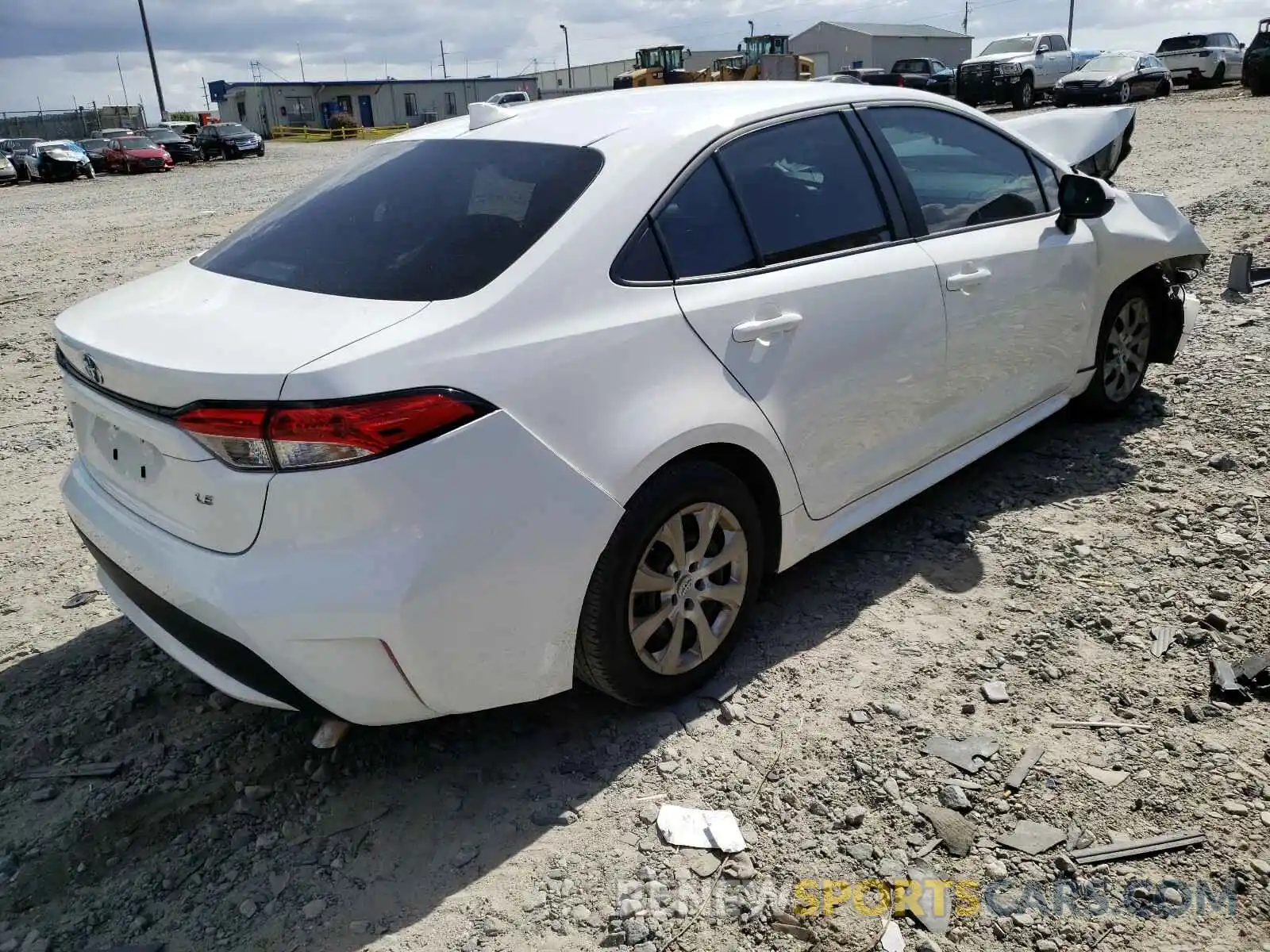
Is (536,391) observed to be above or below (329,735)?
above

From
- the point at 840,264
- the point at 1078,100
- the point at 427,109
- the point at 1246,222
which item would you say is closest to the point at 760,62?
the point at 1078,100

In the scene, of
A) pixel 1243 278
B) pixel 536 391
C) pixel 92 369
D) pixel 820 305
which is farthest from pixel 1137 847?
pixel 1243 278

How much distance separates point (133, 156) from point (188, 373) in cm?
3507

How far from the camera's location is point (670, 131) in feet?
9.64

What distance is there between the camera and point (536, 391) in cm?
240

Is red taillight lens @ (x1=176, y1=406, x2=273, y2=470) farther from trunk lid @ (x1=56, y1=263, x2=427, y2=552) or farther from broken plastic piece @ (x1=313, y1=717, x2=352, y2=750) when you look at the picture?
broken plastic piece @ (x1=313, y1=717, x2=352, y2=750)

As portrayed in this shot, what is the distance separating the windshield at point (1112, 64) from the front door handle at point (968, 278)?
2777 cm

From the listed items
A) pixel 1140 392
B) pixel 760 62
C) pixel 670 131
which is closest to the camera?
pixel 670 131

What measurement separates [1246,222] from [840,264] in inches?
323

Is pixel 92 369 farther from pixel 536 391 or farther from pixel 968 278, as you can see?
pixel 968 278

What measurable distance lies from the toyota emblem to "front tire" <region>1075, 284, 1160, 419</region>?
4.06 meters

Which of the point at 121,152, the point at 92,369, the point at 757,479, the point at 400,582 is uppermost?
the point at 92,369

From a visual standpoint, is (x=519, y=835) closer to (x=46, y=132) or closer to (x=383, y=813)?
(x=383, y=813)

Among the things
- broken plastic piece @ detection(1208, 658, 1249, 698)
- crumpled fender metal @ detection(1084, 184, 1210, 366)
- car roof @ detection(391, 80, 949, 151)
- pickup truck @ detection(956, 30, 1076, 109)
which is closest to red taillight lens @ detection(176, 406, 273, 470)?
car roof @ detection(391, 80, 949, 151)
